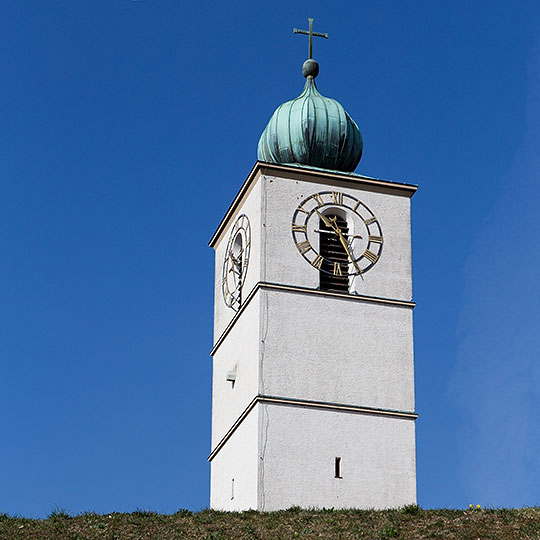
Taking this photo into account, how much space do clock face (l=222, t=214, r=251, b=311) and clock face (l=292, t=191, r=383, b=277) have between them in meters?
1.58

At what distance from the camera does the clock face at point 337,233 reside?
133ft

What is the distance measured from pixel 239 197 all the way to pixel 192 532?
1107cm

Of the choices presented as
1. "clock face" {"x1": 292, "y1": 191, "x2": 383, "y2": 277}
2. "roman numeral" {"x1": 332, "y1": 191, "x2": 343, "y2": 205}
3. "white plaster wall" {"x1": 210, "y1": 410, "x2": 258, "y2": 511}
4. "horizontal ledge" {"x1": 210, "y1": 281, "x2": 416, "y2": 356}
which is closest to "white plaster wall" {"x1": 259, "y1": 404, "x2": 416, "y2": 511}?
"white plaster wall" {"x1": 210, "y1": 410, "x2": 258, "y2": 511}

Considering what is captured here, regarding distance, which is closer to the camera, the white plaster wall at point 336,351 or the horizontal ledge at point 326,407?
the horizontal ledge at point 326,407

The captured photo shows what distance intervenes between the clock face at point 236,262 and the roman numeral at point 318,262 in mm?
1834

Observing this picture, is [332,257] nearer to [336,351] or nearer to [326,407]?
[336,351]

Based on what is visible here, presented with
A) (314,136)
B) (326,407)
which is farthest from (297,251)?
(326,407)

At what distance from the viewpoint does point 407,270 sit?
134 feet

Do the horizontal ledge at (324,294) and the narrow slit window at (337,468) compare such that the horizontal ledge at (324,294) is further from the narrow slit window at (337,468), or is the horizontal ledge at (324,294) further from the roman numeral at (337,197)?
the narrow slit window at (337,468)

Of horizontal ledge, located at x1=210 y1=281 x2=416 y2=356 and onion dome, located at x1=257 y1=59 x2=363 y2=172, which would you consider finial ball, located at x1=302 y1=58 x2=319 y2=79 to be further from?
horizontal ledge, located at x1=210 y1=281 x2=416 y2=356

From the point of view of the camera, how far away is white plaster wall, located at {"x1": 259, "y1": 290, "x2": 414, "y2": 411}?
3878cm

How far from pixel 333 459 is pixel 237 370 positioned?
395 cm

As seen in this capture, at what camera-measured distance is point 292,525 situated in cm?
3462

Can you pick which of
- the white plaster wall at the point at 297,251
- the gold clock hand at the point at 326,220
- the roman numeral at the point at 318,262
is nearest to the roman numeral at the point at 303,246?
the white plaster wall at the point at 297,251
